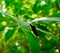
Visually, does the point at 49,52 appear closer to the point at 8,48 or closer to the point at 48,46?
the point at 48,46

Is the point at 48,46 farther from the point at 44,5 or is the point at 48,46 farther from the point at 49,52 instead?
the point at 44,5

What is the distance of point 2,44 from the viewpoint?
100cm

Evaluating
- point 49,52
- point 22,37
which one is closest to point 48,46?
point 49,52

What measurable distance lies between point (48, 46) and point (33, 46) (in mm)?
366

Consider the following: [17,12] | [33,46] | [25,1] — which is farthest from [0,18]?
[25,1]

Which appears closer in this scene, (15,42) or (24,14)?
(24,14)

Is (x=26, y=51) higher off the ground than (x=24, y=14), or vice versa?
(x=24, y=14)

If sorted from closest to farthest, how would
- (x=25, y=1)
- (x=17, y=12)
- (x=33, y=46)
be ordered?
(x=33, y=46)
(x=17, y=12)
(x=25, y=1)

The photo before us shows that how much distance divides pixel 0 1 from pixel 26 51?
313mm

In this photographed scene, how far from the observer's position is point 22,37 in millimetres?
1049

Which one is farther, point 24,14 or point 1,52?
point 1,52

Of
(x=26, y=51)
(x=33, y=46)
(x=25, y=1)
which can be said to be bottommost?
(x=26, y=51)

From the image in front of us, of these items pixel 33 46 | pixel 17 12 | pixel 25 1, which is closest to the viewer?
pixel 33 46

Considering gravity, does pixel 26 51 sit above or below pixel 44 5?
below
